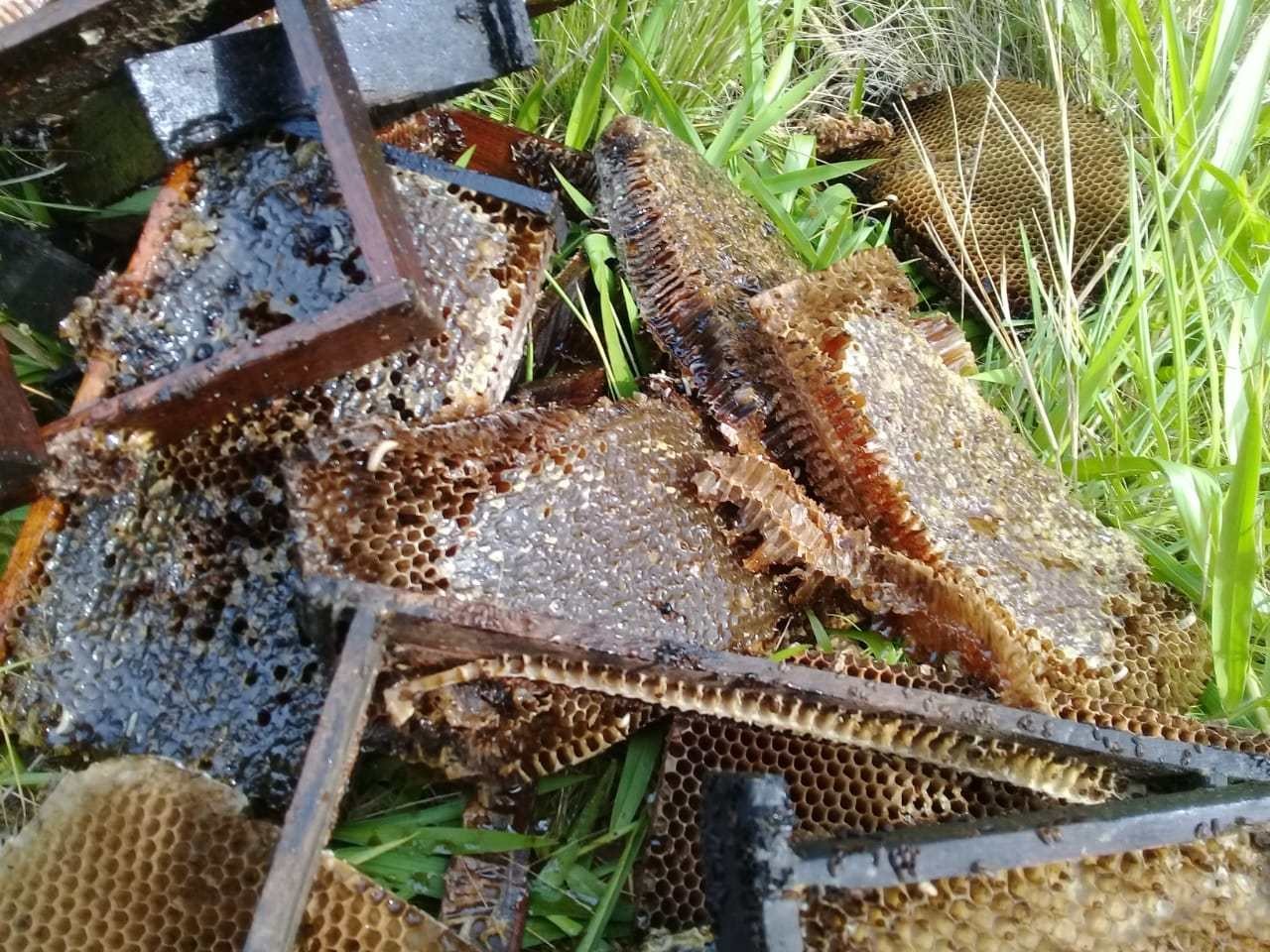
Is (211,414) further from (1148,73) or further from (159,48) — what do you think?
(1148,73)

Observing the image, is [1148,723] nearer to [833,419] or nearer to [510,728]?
[833,419]

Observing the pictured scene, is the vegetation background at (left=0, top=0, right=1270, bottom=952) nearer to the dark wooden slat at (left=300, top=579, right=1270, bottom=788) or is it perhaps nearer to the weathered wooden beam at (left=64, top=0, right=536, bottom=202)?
the weathered wooden beam at (left=64, top=0, right=536, bottom=202)

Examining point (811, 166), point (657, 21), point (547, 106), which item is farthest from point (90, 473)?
point (811, 166)

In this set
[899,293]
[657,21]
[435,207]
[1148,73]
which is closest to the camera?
[435,207]

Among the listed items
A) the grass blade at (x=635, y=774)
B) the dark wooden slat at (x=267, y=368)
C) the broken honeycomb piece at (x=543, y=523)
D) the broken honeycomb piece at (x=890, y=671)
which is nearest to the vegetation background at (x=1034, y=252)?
the grass blade at (x=635, y=774)

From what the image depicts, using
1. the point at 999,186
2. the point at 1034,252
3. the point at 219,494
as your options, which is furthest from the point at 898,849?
the point at 999,186
